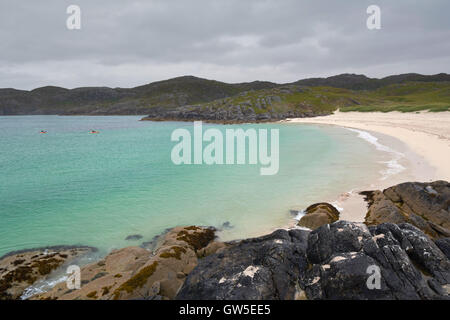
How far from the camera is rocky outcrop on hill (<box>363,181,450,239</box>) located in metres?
11.9

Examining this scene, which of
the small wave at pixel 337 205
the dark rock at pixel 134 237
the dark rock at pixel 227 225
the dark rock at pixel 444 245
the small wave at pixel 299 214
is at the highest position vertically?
the dark rock at pixel 444 245

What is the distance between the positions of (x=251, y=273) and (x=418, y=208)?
12909mm

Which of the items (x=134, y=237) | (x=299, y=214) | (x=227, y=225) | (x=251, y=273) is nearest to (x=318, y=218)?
(x=299, y=214)

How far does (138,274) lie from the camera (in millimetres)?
9219

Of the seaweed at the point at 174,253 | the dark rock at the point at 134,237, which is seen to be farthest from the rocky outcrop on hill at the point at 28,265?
the seaweed at the point at 174,253

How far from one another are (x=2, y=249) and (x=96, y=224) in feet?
16.8

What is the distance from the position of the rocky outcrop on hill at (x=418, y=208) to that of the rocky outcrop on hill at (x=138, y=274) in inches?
373

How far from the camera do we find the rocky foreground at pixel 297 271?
7.25 metres

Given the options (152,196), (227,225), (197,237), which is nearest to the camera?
(197,237)

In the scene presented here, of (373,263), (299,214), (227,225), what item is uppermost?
(373,263)

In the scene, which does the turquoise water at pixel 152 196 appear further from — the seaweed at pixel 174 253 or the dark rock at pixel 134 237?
the seaweed at pixel 174 253

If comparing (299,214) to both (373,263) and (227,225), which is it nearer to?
(227,225)

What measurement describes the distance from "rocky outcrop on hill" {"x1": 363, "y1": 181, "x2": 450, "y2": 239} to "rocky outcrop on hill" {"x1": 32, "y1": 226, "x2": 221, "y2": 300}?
9.47 metres

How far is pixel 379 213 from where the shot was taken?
1355 cm
